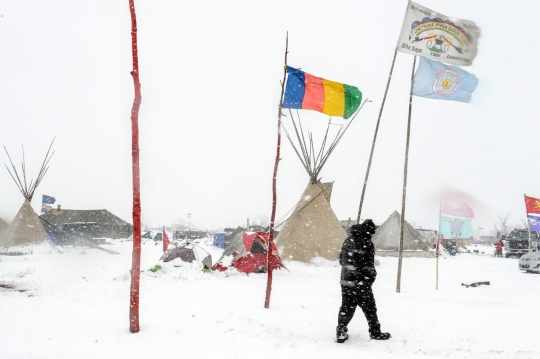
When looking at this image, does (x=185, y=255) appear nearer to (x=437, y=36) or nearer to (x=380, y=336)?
(x=380, y=336)

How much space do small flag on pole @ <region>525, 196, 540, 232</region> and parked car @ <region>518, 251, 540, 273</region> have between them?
10.1ft

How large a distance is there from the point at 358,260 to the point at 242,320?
6.75 ft

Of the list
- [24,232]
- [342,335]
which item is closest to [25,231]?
[24,232]

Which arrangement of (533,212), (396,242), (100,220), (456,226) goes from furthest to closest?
(100,220) < (396,242) < (533,212) < (456,226)

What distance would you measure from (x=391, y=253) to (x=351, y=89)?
1708 cm

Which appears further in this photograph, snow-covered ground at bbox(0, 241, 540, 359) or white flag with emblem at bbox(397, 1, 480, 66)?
white flag with emblem at bbox(397, 1, 480, 66)

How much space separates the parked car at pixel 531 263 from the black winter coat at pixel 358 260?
14.1 metres

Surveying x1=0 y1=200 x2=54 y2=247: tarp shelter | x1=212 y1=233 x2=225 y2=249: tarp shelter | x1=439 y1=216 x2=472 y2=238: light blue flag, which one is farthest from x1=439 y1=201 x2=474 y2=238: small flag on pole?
x1=212 y1=233 x2=225 y2=249: tarp shelter

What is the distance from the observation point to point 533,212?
19.0m

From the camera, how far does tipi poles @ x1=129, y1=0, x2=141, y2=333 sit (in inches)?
201

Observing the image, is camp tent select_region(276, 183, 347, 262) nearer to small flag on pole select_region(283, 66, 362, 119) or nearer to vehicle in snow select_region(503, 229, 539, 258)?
small flag on pole select_region(283, 66, 362, 119)

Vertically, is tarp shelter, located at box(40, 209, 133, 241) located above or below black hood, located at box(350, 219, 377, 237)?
below

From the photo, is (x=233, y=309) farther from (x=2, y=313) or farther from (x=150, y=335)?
(x=2, y=313)

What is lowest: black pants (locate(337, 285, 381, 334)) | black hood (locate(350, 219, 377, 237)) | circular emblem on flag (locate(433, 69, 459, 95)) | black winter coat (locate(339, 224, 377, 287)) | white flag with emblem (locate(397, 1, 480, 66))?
black pants (locate(337, 285, 381, 334))
